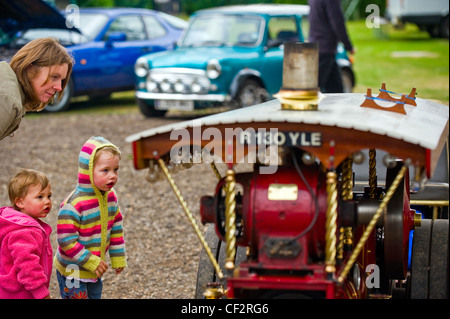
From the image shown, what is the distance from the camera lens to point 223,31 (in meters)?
12.5

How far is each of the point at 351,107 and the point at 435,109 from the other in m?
0.72

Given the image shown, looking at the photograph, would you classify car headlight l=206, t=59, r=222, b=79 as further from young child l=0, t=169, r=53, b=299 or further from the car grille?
young child l=0, t=169, r=53, b=299

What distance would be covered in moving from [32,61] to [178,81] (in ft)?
26.9

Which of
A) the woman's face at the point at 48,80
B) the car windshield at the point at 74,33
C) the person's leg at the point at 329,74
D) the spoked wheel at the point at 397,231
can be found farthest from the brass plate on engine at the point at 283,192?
the car windshield at the point at 74,33

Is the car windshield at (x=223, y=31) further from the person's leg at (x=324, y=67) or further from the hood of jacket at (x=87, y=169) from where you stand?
the hood of jacket at (x=87, y=169)

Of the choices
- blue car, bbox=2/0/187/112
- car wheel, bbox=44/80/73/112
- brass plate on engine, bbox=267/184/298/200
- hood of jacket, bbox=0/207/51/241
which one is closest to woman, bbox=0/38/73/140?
hood of jacket, bbox=0/207/51/241

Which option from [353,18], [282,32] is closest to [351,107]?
[282,32]

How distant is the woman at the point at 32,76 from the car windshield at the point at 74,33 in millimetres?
9005

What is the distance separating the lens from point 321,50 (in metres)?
9.16

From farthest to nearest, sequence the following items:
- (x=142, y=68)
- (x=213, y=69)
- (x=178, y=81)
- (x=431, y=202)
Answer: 1. (x=142, y=68)
2. (x=178, y=81)
3. (x=213, y=69)
4. (x=431, y=202)

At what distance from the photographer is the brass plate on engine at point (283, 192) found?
9.65ft

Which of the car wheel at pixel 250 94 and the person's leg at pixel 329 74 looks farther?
the car wheel at pixel 250 94

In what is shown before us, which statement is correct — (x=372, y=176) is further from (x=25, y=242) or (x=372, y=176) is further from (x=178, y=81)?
(x=178, y=81)

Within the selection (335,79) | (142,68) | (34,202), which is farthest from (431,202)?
(142,68)
